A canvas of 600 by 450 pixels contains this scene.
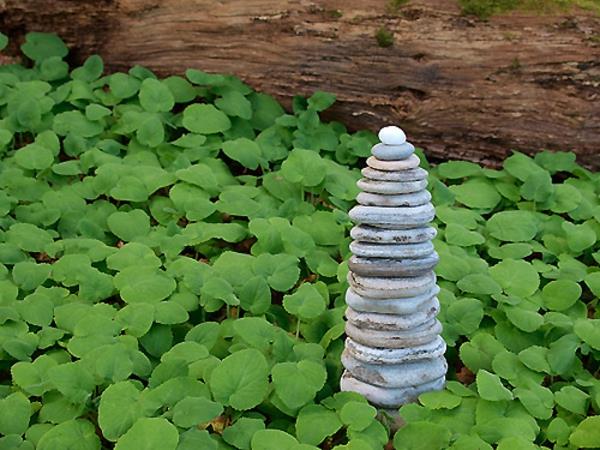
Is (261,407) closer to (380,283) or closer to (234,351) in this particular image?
(234,351)

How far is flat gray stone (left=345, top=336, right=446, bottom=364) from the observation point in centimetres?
277

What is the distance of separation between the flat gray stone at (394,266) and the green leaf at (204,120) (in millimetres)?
2093

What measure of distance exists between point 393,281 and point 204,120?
2.22 meters

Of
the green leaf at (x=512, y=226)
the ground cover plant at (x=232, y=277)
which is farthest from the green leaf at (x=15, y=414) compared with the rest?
the green leaf at (x=512, y=226)

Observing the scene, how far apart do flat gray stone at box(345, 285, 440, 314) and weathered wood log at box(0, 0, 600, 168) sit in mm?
2048

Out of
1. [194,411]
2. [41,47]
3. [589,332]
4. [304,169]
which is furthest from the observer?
[41,47]

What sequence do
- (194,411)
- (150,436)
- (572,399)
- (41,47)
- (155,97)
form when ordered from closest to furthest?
(150,436) < (194,411) < (572,399) < (155,97) < (41,47)

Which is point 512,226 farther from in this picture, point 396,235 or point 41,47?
point 41,47

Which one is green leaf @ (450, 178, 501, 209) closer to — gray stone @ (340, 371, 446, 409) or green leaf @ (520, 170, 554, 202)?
green leaf @ (520, 170, 554, 202)

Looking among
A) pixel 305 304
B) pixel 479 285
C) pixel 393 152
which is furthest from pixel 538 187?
pixel 393 152

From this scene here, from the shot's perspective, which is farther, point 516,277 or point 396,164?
point 516,277

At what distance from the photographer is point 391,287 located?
2.72 metres

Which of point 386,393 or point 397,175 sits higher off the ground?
point 397,175

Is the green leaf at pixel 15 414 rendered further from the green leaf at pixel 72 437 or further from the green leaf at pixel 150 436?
the green leaf at pixel 150 436
